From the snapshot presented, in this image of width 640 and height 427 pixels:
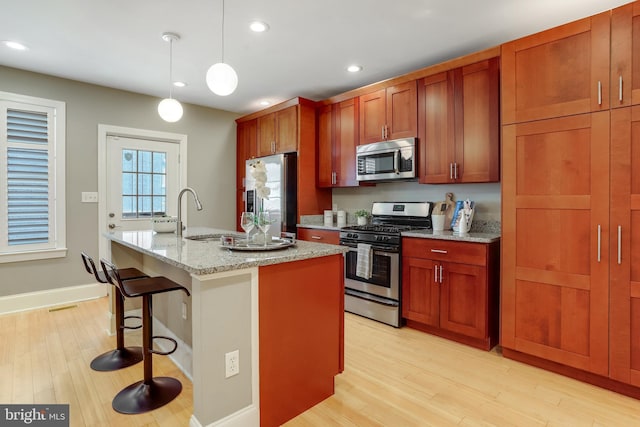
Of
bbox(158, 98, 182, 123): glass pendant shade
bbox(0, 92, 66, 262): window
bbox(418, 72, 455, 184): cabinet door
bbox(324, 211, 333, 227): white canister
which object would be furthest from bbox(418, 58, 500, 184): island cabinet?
bbox(0, 92, 66, 262): window

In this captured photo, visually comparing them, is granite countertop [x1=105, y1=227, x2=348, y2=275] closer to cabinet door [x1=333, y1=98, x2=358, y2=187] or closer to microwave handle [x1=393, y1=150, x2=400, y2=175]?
microwave handle [x1=393, y1=150, x2=400, y2=175]

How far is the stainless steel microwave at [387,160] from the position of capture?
333 cm

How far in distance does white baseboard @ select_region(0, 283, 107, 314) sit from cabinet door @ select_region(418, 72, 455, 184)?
3.98m

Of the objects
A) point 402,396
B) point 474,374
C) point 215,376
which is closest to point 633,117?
point 474,374

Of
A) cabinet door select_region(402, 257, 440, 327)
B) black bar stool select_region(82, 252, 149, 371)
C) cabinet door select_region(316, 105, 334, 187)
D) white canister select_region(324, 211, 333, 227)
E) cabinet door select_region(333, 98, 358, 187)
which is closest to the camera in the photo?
black bar stool select_region(82, 252, 149, 371)

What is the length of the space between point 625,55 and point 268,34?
2.42m

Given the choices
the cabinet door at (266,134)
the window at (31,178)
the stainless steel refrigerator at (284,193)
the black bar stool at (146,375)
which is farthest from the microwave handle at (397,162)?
the window at (31,178)

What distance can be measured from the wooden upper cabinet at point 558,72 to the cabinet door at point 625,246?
21 centimetres

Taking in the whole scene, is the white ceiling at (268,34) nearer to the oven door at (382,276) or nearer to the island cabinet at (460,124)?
the island cabinet at (460,124)

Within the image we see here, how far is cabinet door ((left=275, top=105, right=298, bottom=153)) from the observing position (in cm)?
421

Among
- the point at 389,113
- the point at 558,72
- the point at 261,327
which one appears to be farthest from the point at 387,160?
the point at 261,327

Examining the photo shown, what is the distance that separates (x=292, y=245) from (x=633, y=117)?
2.13 m

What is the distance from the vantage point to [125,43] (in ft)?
9.70

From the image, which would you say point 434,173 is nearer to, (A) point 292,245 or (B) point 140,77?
(A) point 292,245
